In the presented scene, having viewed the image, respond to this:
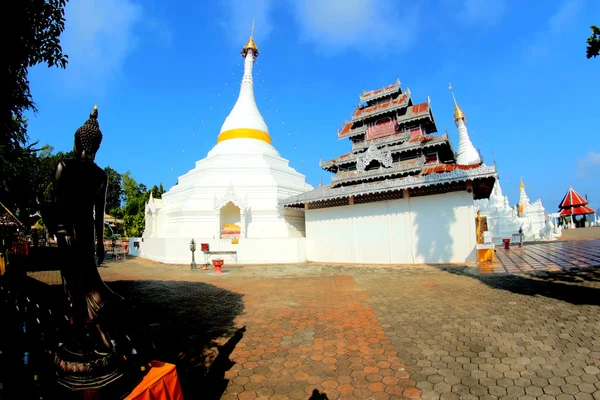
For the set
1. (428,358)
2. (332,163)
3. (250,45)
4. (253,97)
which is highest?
(250,45)

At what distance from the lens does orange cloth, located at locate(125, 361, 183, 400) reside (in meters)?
2.55

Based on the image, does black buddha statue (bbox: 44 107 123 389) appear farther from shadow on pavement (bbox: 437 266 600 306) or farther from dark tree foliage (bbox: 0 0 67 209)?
shadow on pavement (bbox: 437 266 600 306)

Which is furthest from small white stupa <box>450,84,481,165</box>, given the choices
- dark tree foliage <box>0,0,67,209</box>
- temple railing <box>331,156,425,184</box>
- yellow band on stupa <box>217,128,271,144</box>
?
dark tree foliage <box>0,0,67,209</box>

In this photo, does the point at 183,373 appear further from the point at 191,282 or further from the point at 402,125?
the point at 402,125

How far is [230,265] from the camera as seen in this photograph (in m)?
16.3

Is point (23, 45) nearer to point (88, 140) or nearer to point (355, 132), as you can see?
point (88, 140)

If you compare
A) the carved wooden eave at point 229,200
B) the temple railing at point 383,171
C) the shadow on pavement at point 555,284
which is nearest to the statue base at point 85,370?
the shadow on pavement at point 555,284

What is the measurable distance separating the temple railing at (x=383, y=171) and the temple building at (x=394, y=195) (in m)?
0.05

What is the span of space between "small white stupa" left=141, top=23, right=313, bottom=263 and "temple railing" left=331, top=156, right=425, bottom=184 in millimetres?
4315

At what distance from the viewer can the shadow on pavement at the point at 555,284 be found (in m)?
7.18

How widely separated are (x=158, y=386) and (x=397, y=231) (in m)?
14.3

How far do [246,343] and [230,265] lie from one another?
457 inches

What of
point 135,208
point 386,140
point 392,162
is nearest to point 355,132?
point 386,140

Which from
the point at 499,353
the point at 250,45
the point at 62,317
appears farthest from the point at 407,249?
the point at 250,45
